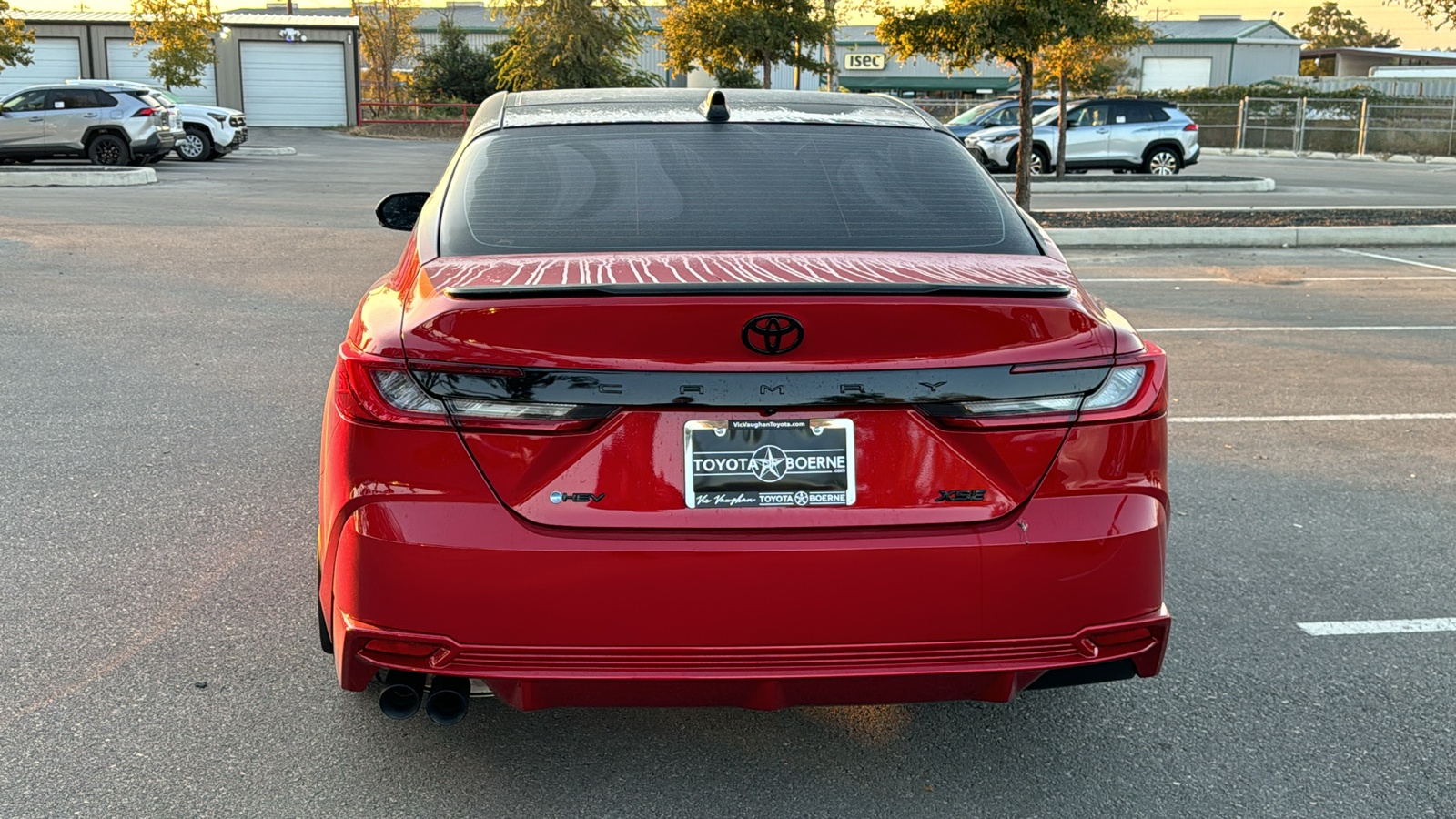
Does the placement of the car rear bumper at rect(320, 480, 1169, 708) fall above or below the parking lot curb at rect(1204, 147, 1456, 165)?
below

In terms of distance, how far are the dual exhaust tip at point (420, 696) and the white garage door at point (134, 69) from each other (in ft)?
176

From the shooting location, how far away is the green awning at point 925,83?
77188mm

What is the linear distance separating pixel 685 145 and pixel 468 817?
192 centimetres

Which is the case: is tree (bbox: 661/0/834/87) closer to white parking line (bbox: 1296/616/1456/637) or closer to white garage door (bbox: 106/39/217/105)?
white garage door (bbox: 106/39/217/105)

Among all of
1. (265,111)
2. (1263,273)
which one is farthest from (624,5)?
(1263,273)

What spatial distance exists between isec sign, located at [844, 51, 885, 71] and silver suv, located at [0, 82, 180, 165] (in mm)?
56264

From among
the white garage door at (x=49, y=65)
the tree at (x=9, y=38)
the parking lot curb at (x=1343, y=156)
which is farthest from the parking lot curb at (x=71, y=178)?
the white garage door at (x=49, y=65)

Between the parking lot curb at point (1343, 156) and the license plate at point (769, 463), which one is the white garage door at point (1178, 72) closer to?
the parking lot curb at point (1343, 156)

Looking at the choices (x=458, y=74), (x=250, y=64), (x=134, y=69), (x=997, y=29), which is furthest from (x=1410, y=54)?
(x=997, y=29)

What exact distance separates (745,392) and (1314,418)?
215 inches

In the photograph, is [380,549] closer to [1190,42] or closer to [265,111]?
[265,111]

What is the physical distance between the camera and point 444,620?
106 inches

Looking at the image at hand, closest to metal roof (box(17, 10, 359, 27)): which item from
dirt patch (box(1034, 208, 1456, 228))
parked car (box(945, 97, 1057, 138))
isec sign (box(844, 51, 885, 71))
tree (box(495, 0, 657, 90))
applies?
tree (box(495, 0, 657, 90))

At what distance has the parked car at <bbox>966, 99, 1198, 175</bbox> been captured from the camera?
27.9m
